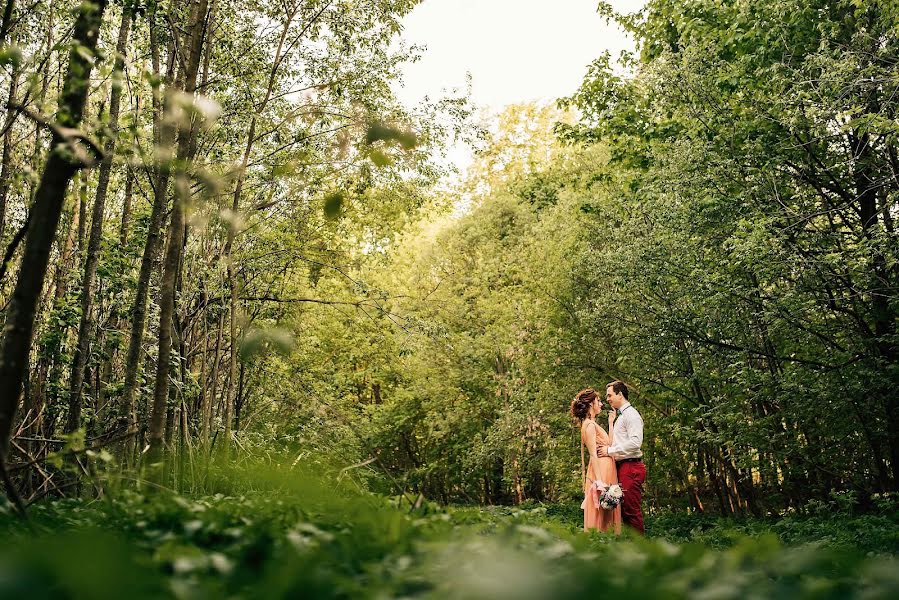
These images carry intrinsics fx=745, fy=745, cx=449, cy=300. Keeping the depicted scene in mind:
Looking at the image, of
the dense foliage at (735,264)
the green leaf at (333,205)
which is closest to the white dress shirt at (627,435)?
the dense foliage at (735,264)

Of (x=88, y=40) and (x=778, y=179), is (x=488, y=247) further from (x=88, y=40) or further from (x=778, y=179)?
(x=88, y=40)

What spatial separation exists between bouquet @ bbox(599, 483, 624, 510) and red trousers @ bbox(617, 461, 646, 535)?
0.76ft

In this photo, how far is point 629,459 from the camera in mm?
9500

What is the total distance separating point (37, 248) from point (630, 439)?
7426mm

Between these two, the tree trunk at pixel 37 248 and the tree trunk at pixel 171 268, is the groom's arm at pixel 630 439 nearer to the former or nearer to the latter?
the tree trunk at pixel 171 268

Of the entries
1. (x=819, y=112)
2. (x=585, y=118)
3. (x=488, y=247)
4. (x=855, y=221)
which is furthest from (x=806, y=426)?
(x=488, y=247)

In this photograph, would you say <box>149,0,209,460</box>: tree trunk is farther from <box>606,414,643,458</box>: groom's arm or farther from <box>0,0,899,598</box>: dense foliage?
<box>606,414,643,458</box>: groom's arm

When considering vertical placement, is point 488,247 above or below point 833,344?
above

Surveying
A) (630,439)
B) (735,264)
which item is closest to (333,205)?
(630,439)

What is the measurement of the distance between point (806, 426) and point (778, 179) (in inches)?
172

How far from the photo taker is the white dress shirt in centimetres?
937

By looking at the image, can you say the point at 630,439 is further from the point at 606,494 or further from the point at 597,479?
the point at 606,494

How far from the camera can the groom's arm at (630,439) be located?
9352mm

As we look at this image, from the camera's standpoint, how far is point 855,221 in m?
12.6
